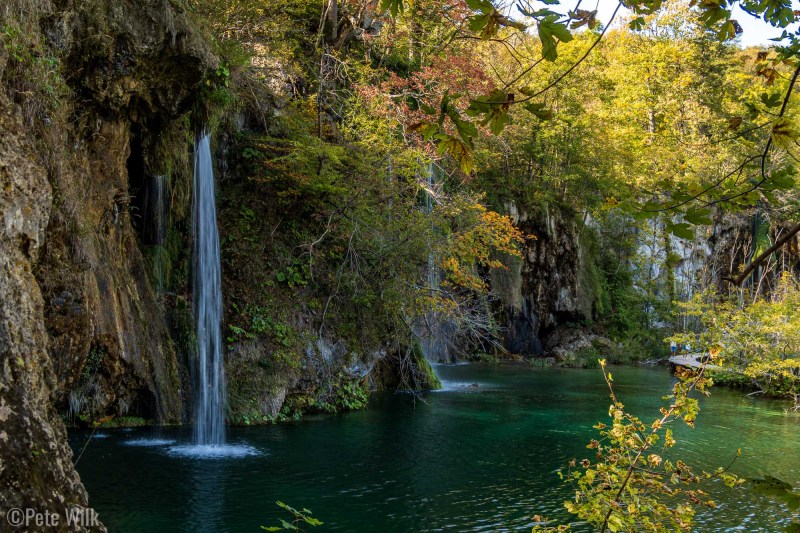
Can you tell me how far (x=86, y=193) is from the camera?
9484 millimetres

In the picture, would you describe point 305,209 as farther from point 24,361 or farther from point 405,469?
Result: point 24,361

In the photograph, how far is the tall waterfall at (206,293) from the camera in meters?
11.6

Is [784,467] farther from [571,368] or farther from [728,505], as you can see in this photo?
[571,368]

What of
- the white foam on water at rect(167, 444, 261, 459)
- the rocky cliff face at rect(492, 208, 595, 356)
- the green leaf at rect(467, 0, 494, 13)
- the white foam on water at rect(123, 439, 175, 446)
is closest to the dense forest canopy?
the green leaf at rect(467, 0, 494, 13)

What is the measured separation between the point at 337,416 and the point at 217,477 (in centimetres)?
471

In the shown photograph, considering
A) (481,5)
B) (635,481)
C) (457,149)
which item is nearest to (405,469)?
(635,481)

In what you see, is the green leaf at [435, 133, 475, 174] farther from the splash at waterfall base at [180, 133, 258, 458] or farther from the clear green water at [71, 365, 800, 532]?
the splash at waterfall base at [180, 133, 258, 458]

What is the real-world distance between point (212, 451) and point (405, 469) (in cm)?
280

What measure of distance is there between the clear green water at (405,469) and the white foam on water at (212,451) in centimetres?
21

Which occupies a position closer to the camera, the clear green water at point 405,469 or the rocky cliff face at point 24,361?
the rocky cliff face at point 24,361

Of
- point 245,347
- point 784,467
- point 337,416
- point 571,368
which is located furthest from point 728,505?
point 571,368

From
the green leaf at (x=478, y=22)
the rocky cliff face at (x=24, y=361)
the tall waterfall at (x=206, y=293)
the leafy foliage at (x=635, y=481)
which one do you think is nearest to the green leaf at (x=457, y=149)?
the green leaf at (x=478, y=22)

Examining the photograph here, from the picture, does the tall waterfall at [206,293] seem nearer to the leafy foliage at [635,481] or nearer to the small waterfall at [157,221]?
the small waterfall at [157,221]

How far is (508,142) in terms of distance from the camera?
27.5 m
